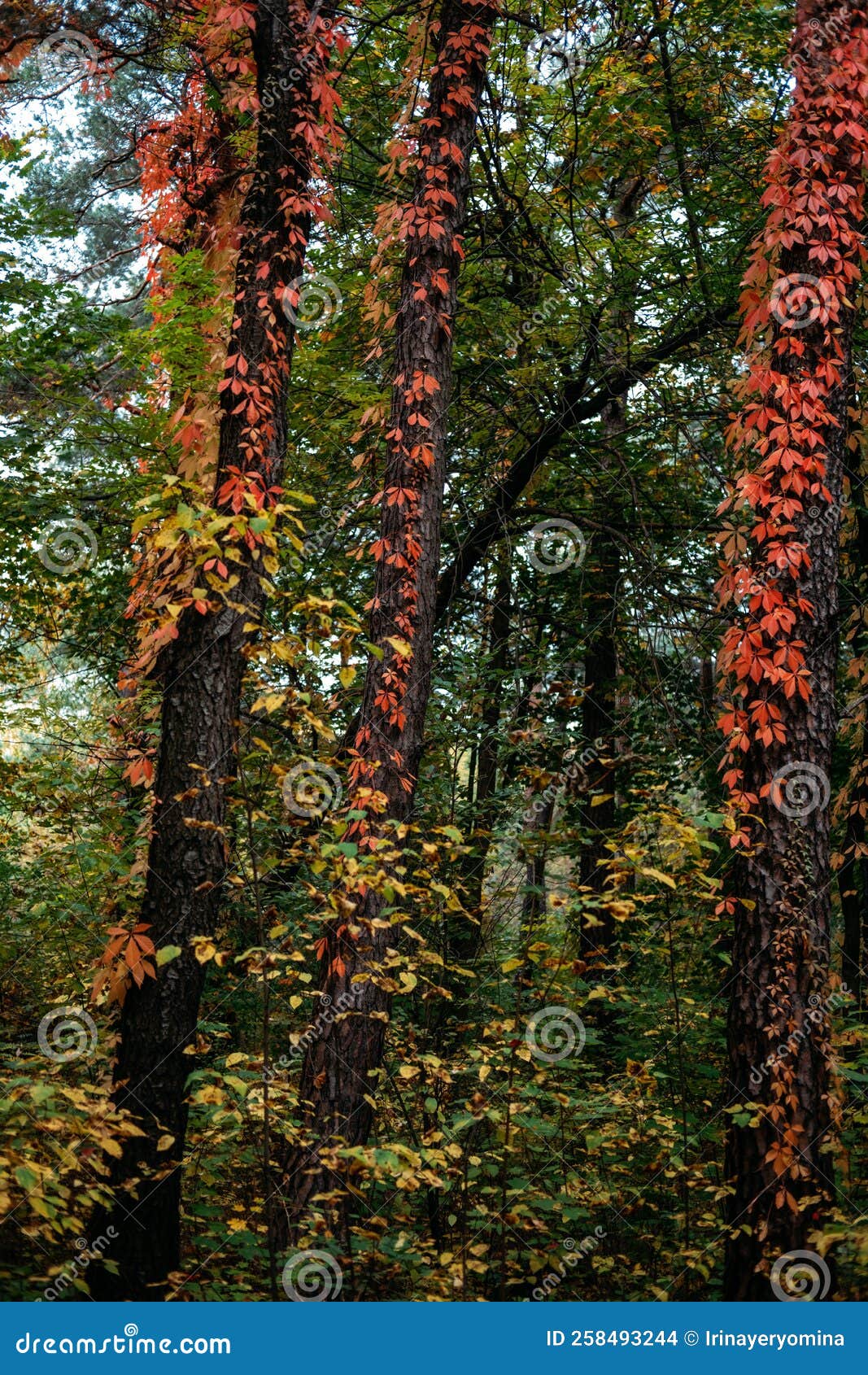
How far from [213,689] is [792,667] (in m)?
2.35

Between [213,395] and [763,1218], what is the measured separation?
14.6ft

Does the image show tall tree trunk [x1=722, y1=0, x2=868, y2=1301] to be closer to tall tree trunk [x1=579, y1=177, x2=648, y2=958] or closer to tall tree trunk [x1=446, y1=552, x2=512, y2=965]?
tall tree trunk [x1=446, y1=552, x2=512, y2=965]

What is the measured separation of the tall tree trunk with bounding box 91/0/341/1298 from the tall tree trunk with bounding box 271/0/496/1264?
0.55 m

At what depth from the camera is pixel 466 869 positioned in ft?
23.9

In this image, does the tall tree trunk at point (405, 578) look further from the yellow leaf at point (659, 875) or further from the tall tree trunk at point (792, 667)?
the tall tree trunk at point (792, 667)

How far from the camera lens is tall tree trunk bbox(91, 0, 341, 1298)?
13.2ft

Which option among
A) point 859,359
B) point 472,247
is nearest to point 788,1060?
point 859,359

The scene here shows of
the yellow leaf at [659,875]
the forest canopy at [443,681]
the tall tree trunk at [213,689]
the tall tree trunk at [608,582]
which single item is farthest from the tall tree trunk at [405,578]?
the tall tree trunk at [608,582]

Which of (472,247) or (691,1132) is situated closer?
(691,1132)

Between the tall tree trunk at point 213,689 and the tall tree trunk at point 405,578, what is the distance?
55 centimetres

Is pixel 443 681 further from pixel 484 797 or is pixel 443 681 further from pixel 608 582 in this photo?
pixel 608 582

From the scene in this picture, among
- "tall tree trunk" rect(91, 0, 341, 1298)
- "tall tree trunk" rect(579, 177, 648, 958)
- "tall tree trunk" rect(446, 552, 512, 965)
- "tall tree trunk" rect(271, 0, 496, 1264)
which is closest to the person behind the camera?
"tall tree trunk" rect(91, 0, 341, 1298)

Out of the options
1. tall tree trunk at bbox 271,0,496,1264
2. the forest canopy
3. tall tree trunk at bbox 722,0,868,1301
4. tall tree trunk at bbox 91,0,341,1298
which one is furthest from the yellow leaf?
tall tree trunk at bbox 91,0,341,1298

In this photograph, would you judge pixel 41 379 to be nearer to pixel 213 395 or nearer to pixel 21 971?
pixel 213 395
